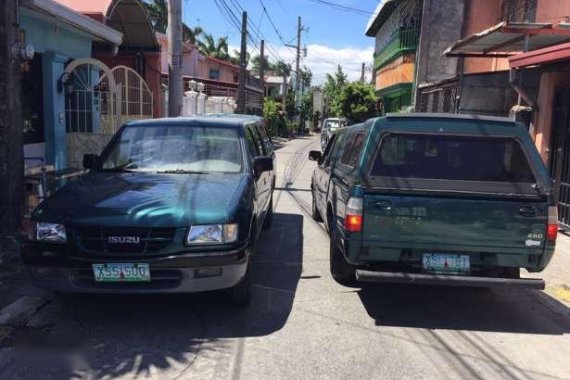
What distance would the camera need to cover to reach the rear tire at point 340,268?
19.3ft

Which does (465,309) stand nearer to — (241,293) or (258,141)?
(241,293)

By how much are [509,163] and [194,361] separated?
3.26 metres

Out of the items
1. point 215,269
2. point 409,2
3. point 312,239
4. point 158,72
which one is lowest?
point 312,239

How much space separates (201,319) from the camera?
5.02m

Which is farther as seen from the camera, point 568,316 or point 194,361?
point 568,316

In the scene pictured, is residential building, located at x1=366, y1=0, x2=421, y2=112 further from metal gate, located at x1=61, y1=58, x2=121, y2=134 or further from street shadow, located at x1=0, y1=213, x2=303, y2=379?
street shadow, located at x1=0, y1=213, x2=303, y2=379

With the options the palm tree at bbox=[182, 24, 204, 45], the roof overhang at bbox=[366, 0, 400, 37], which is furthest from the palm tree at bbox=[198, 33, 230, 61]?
the roof overhang at bbox=[366, 0, 400, 37]

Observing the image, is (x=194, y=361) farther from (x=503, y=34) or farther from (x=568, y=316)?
(x=503, y=34)

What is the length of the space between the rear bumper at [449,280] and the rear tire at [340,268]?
2.83ft

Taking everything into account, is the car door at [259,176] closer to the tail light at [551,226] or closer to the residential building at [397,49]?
the tail light at [551,226]

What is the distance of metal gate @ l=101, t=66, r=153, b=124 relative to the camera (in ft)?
43.3

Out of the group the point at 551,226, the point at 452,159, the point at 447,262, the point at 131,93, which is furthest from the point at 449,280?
the point at 131,93

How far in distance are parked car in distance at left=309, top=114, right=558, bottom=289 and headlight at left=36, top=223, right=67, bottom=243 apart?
240 cm

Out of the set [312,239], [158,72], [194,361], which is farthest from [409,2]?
[194,361]
